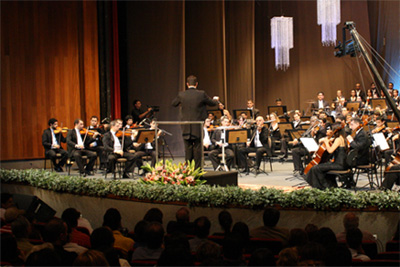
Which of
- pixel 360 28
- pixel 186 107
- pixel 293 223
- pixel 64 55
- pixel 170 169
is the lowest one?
pixel 293 223

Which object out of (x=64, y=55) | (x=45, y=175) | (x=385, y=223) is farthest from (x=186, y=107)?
(x=64, y=55)

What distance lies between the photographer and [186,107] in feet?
24.1

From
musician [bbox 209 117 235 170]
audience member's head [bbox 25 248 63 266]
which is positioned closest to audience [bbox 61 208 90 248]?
audience member's head [bbox 25 248 63 266]

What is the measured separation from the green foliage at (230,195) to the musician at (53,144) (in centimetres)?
344

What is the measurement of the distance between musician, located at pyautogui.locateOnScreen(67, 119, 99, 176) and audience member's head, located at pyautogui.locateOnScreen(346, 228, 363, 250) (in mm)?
7363

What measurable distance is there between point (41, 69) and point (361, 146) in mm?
7676

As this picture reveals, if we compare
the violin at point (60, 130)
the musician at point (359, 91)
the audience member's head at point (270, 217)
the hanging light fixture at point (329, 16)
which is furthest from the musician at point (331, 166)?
the musician at point (359, 91)

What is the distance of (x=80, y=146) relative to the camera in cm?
1030

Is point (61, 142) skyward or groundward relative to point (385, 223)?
skyward

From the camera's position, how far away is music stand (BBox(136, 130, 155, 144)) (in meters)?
9.36

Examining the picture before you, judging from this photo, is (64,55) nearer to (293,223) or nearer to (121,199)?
(121,199)

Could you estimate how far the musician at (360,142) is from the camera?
780 centimetres

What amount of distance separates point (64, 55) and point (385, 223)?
29.9 ft

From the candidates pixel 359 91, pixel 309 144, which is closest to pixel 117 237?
pixel 309 144
